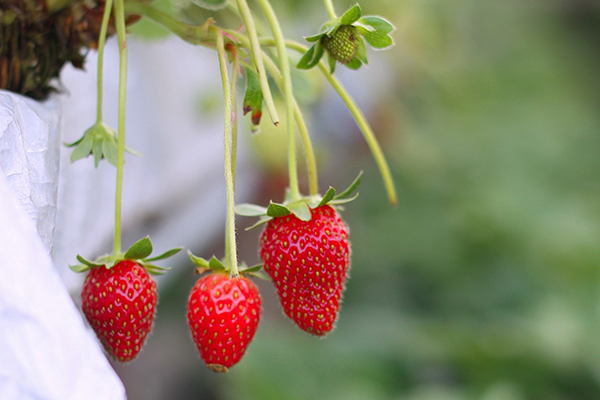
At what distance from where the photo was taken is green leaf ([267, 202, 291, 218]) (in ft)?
1.26

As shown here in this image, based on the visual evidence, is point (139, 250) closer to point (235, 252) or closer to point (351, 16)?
point (235, 252)

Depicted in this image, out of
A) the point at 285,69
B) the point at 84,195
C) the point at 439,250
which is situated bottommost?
the point at 439,250

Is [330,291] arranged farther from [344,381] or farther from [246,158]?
[246,158]

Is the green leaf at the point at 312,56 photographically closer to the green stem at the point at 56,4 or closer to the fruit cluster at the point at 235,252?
the fruit cluster at the point at 235,252

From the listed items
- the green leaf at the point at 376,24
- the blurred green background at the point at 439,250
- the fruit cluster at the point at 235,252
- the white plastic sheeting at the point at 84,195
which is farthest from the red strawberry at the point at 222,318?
the blurred green background at the point at 439,250

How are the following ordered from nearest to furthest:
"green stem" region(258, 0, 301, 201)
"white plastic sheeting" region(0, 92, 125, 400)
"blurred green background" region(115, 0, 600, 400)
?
"white plastic sheeting" region(0, 92, 125, 400) → "green stem" region(258, 0, 301, 201) → "blurred green background" region(115, 0, 600, 400)

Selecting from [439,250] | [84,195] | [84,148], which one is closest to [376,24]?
[84,148]

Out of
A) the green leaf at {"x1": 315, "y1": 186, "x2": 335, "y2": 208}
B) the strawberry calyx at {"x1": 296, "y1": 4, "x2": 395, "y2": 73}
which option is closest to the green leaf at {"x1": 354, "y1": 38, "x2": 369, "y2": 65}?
the strawberry calyx at {"x1": 296, "y1": 4, "x2": 395, "y2": 73}

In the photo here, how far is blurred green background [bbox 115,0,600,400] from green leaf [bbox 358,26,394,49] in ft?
0.92

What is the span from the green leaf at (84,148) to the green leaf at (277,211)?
0.14 metres

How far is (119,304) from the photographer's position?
0.35 metres

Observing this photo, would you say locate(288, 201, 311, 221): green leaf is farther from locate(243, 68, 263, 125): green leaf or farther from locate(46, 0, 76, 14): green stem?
locate(46, 0, 76, 14): green stem

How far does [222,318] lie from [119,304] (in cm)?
7

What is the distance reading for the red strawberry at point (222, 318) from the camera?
0.36 m
